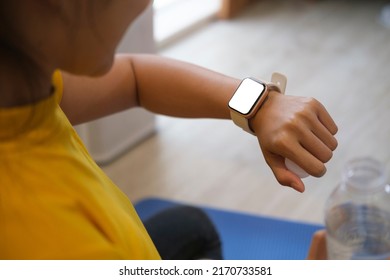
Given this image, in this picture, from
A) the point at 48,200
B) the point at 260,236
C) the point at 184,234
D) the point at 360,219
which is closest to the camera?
the point at 48,200

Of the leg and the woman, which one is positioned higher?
the woman

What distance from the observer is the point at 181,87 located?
88 cm

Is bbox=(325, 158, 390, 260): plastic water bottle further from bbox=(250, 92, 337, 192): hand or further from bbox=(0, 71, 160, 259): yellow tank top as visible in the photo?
bbox=(0, 71, 160, 259): yellow tank top

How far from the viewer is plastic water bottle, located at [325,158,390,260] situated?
4.12ft

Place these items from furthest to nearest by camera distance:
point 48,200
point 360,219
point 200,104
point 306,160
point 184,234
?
point 360,219
point 184,234
point 200,104
point 306,160
point 48,200

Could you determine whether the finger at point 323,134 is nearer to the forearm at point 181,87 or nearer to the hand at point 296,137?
the hand at point 296,137

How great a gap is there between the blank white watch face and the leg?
1.41 ft

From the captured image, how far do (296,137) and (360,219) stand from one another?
703mm

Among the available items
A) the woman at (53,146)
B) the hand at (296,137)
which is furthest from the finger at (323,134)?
the woman at (53,146)

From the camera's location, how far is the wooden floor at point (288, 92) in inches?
71.9

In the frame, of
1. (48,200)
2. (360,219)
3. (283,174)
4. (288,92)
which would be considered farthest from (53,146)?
(288,92)

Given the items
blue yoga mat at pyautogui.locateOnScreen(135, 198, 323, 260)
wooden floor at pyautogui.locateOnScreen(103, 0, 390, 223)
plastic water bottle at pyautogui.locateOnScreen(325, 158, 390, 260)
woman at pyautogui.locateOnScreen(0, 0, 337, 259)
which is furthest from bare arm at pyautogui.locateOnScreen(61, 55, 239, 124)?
wooden floor at pyautogui.locateOnScreen(103, 0, 390, 223)

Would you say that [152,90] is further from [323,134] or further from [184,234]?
[184,234]
